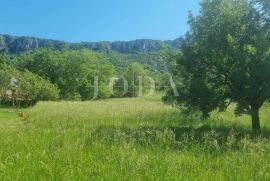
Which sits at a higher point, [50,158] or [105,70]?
[105,70]

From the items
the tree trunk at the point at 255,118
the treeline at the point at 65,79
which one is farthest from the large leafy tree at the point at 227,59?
the treeline at the point at 65,79

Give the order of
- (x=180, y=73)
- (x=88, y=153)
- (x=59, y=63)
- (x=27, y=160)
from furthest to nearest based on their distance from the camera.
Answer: (x=59, y=63)
(x=180, y=73)
(x=88, y=153)
(x=27, y=160)

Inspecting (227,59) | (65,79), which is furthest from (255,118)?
(65,79)

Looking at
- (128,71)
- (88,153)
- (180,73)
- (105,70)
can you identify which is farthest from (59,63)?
(88,153)

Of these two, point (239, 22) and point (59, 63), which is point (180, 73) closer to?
point (239, 22)

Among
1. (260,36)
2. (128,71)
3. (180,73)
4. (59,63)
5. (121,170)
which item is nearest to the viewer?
(121,170)

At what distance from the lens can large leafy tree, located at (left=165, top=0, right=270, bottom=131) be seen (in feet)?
53.2

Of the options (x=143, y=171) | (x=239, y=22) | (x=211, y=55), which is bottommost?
(x=143, y=171)

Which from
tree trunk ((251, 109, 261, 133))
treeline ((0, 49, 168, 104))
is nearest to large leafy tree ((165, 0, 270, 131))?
tree trunk ((251, 109, 261, 133))

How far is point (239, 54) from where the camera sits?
1642 cm

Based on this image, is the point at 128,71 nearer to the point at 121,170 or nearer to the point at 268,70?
the point at 268,70

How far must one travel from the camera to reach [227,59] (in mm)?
17109

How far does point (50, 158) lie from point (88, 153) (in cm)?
104

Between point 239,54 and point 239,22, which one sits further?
point 239,22
